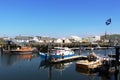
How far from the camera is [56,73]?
42.3 metres

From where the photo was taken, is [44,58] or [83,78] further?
[44,58]

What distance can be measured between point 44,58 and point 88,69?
17.6 meters

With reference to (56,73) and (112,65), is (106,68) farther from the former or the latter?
(56,73)

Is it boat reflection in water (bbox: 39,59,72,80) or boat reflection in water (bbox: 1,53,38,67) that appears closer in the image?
boat reflection in water (bbox: 39,59,72,80)

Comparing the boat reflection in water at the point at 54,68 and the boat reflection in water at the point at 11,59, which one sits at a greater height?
the boat reflection in water at the point at 11,59

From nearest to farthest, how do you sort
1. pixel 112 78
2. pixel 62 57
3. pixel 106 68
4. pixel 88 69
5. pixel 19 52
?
pixel 112 78 < pixel 106 68 < pixel 88 69 < pixel 62 57 < pixel 19 52

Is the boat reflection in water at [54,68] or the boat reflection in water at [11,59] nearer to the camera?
the boat reflection in water at [54,68]

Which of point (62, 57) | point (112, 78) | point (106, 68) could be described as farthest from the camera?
point (62, 57)

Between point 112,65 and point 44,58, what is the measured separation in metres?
21.1

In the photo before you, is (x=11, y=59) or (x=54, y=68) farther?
(x=11, y=59)

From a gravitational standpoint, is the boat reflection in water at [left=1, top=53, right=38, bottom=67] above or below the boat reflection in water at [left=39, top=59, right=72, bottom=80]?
above

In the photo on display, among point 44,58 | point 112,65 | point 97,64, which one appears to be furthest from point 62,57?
point 112,65

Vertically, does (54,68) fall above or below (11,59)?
below

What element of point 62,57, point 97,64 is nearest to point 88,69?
point 97,64
